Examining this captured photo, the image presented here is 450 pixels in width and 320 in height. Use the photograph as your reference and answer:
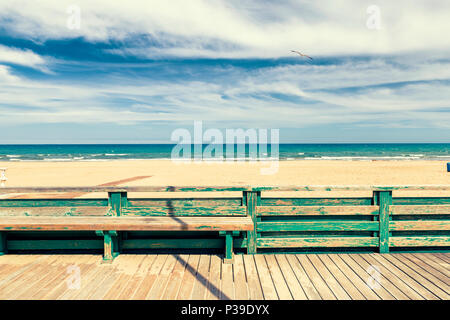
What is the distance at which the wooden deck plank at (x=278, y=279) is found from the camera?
2.94 m

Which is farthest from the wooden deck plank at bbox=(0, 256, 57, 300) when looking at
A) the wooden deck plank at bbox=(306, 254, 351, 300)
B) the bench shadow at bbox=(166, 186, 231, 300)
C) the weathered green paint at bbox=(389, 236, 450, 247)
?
the weathered green paint at bbox=(389, 236, 450, 247)

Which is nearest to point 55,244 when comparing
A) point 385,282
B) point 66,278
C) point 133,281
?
point 66,278

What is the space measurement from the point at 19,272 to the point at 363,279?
4087mm

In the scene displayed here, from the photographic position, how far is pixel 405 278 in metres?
3.30

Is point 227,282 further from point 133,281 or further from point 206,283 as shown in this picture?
point 133,281

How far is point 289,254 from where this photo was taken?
4.04 metres

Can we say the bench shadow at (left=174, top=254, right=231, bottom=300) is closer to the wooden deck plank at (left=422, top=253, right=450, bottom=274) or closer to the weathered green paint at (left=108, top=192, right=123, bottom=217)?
the weathered green paint at (left=108, top=192, right=123, bottom=217)

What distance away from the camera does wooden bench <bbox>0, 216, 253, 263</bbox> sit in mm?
3633

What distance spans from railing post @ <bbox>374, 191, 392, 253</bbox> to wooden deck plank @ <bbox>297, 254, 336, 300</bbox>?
3.72ft

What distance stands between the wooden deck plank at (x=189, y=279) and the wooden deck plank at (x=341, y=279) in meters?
1.65

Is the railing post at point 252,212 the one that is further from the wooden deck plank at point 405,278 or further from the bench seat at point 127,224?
the wooden deck plank at point 405,278

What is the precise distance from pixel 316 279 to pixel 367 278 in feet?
1.94
